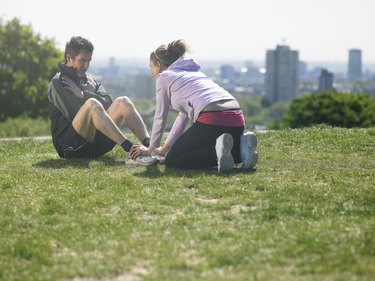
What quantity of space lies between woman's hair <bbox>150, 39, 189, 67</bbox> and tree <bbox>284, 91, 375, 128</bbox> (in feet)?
158

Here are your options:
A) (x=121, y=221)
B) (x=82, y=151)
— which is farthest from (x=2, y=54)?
(x=121, y=221)

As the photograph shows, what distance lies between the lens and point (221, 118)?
387 inches

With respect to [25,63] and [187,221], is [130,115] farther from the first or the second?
[25,63]

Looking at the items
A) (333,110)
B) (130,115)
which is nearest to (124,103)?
(130,115)

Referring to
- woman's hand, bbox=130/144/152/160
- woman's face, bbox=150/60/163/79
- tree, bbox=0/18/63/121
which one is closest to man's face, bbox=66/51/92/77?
woman's face, bbox=150/60/163/79

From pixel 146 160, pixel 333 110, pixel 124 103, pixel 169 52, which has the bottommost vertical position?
pixel 333 110

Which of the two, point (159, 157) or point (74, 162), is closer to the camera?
point (159, 157)

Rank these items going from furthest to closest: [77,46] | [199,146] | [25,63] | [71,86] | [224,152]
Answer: [25,63] < [71,86] < [77,46] < [199,146] < [224,152]

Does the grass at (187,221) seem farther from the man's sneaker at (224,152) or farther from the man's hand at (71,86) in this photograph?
the man's hand at (71,86)

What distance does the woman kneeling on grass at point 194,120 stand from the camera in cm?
984

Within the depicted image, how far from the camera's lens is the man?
1066 cm

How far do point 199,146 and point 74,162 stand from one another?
2.24 m

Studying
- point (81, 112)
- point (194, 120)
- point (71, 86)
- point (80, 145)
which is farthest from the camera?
point (80, 145)

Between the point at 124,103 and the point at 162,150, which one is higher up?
the point at 124,103
